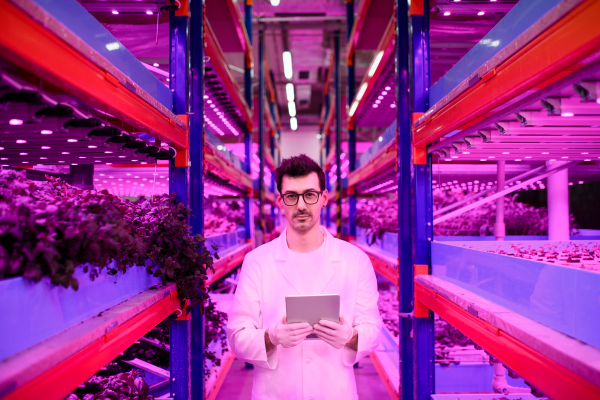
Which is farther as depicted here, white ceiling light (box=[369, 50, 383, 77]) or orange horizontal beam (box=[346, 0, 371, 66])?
orange horizontal beam (box=[346, 0, 371, 66])

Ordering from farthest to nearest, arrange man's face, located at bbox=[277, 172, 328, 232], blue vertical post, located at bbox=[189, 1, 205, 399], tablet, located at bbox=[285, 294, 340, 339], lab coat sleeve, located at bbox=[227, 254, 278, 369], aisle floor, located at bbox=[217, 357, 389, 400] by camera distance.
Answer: aisle floor, located at bbox=[217, 357, 389, 400]
blue vertical post, located at bbox=[189, 1, 205, 399]
man's face, located at bbox=[277, 172, 328, 232]
lab coat sleeve, located at bbox=[227, 254, 278, 369]
tablet, located at bbox=[285, 294, 340, 339]

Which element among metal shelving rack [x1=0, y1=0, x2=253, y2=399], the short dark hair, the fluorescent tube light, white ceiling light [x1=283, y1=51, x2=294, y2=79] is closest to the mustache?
the short dark hair

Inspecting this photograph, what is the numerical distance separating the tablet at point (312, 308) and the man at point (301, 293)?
112 mm

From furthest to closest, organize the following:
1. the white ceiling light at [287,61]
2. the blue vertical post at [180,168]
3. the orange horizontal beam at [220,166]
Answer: the white ceiling light at [287,61], the orange horizontal beam at [220,166], the blue vertical post at [180,168]

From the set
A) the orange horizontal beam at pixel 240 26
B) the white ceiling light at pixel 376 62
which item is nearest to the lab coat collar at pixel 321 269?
the white ceiling light at pixel 376 62

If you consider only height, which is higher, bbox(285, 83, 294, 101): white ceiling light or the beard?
bbox(285, 83, 294, 101): white ceiling light

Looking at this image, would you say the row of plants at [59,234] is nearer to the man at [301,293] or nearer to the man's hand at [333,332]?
the man at [301,293]

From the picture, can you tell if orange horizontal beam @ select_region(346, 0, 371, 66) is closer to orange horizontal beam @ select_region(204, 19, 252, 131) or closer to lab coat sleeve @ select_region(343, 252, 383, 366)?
orange horizontal beam @ select_region(204, 19, 252, 131)

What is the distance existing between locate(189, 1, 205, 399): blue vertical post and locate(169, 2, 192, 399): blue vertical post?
15 cm

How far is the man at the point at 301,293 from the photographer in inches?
84.0

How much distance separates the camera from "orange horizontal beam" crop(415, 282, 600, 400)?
48.3 inches

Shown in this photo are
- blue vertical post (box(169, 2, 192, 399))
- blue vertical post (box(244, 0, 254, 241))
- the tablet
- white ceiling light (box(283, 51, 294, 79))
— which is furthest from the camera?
white ceiling light (box(283, 51, 294, 79))

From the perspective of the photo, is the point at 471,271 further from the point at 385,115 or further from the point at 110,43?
the point at 385,115

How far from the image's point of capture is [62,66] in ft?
4.79
